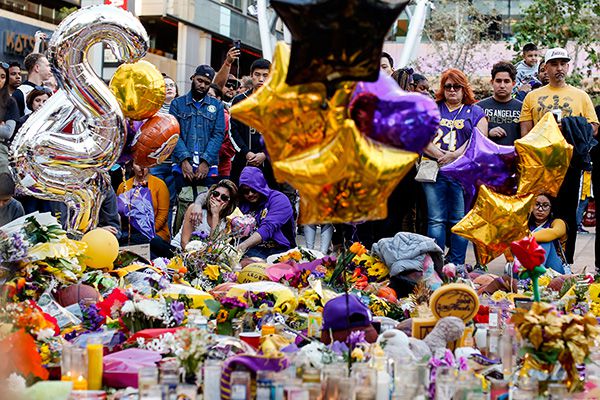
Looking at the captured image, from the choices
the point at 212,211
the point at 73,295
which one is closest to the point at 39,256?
the point at 73,295

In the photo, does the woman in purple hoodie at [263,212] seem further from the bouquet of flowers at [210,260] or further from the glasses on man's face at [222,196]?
the bouquet of flowers at [210,260]

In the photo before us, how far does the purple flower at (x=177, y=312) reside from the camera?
165 inches

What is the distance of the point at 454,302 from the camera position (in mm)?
3977

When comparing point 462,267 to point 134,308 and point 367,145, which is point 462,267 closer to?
point 134,308

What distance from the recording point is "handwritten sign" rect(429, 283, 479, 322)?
12.9 ft

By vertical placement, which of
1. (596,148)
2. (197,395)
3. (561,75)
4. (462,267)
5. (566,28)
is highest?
(566,28)

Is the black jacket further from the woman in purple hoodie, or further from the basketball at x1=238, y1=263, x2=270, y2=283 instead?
the basketball at x1=238, y1=263, x2=270, y2=283

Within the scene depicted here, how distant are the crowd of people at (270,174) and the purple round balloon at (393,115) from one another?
3.17m

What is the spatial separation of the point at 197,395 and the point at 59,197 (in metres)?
2.33

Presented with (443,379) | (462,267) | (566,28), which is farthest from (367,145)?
(566,28)

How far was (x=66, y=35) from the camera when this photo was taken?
5.00m

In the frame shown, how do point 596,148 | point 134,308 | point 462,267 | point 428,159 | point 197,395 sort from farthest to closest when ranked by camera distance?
point 596,148, point 428,159, point 462,267, point 134,308, point 197,395

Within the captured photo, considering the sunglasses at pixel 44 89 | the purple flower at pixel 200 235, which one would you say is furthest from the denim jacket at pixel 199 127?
the purple flower at pixel 200 235

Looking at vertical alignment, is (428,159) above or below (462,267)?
above
